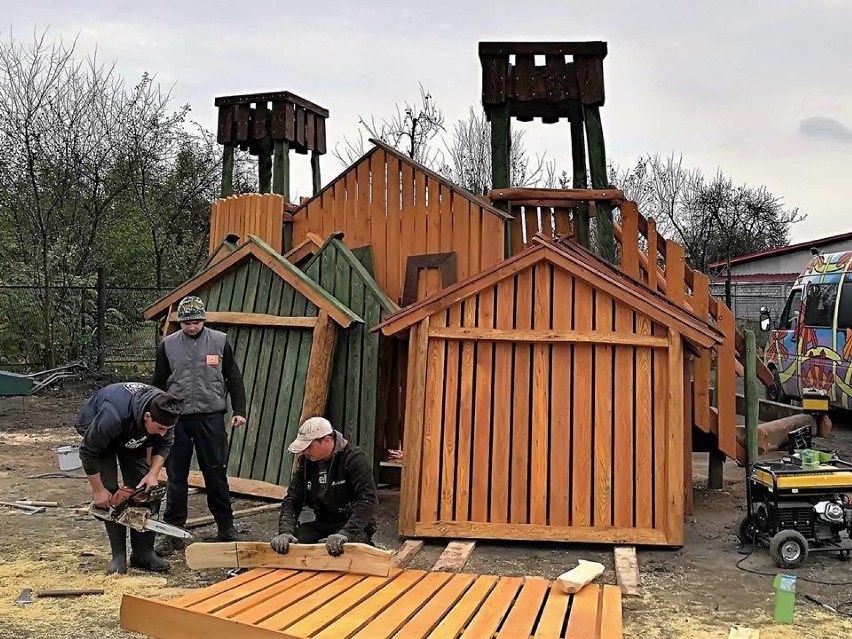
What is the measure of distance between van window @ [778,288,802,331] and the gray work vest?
10.8 meters

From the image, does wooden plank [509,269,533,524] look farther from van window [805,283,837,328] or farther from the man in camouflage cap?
van window [805,283,837,328]

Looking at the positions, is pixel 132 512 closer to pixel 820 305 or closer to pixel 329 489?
pixel 329 489

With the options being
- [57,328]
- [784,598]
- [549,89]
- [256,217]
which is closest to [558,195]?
[549,89]

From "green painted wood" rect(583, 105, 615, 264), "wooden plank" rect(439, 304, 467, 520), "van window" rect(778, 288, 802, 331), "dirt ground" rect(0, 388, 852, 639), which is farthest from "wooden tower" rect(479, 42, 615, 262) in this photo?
"van window" rect(778, 288, 802, 331)

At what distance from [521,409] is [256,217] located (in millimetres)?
5151

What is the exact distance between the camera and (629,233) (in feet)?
29.2

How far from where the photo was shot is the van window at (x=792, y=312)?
14.5 meters

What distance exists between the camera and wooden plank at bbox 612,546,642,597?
→ 555 centimetres

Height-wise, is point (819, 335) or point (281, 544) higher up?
point (819, 335)

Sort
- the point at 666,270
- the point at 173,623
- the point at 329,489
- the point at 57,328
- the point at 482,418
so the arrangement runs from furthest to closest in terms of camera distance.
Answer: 1. the point at 57,328
2. the point at 666,270
3. the point at 482,418
4. the point at 329,489
5. the point at 173,623

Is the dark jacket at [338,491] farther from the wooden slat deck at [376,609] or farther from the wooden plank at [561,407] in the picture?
the wooden plank at [561,407]

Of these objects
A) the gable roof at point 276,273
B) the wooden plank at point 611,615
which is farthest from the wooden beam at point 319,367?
the wooden plank at point 611,615

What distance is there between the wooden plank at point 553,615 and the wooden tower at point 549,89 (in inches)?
194

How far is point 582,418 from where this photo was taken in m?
6.83
